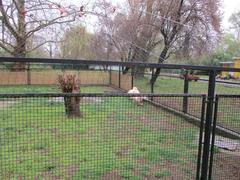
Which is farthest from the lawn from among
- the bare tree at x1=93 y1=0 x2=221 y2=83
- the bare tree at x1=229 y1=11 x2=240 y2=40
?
the bare tree at x1=229 y1=11 x2=240 y2=40

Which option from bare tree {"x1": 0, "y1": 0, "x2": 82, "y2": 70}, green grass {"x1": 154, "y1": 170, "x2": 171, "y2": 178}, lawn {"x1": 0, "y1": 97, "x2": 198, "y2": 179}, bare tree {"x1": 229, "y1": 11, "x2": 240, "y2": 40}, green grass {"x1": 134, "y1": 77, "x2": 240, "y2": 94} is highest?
bare tree {"x1": 229, "y1": 11, "x2": 240, "y2": 40}

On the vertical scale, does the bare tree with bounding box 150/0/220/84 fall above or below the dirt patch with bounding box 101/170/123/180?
above

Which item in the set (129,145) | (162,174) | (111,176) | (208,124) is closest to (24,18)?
(129,145)

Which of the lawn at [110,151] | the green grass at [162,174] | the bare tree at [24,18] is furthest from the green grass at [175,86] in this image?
the green grass at [162,174]

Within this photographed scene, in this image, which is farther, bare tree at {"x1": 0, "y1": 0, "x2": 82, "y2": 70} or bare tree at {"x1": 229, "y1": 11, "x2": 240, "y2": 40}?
bare tree at {"x1": 229, "y1": 11, "x2": 240, "y2": 40}

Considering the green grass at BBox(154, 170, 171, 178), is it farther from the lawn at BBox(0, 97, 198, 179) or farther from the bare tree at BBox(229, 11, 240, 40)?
the bare tree at BBox(229, 11, 240, 40)

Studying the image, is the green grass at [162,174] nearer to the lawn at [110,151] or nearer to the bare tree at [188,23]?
the lawn at [110,151]

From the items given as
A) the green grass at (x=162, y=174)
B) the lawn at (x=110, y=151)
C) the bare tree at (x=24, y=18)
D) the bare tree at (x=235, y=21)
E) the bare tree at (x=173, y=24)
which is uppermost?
the bare tree at (x=235, y=21)

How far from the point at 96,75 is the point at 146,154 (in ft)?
29.8

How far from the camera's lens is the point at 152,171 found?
274cm

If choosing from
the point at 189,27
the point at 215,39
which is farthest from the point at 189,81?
the point at 215,39

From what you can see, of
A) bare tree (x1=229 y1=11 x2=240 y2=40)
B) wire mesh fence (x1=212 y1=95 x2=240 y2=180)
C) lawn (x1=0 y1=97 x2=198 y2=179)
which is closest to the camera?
wire mesh fence (x1=212 y1=95 x2=240 y2=180)

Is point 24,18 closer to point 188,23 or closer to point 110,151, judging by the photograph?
point 110,151

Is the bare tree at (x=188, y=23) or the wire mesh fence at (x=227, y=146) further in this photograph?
the bare tree at (x=188, y=23)
